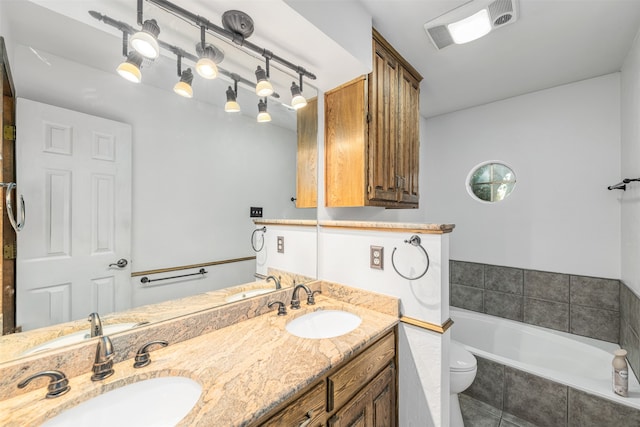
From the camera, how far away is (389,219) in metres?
2.49

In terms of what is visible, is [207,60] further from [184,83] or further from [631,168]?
[631,168]

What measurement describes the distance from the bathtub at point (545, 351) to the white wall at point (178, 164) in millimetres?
2015

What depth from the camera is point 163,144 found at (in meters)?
1.04

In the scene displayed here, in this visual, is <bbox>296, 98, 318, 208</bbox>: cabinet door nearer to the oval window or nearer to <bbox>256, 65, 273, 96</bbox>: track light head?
<bbox>256, 65, 273, 96</bbox>: track light head

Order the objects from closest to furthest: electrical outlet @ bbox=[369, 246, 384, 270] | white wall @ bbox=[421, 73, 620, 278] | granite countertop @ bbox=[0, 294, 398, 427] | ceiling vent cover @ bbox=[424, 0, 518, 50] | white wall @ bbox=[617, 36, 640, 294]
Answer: granite countertop @ bbox=[0, 294, 398, 427] < ceiling vent cover @ bbox=[424, 0, 518, 50] < electrical outlet @ bbox=[369, 246, 384, 270] < white wall @ bbox=[617, 36, 640, 294] < white wall @ bbox=[421, 73, 620, 278]

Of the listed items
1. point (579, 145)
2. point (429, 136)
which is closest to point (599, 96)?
point (579, 145)

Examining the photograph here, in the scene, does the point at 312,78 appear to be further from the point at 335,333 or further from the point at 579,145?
the point at 579,145

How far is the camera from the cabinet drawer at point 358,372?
0.96m

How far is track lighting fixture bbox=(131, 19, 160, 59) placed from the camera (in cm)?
93

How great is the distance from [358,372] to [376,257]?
1.96 ft

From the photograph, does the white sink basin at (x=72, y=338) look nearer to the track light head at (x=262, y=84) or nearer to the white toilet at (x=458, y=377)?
the track light head at (x=262, y=84)

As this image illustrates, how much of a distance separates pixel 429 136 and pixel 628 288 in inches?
84.3

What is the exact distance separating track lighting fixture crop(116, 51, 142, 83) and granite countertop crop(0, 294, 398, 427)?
103 cm

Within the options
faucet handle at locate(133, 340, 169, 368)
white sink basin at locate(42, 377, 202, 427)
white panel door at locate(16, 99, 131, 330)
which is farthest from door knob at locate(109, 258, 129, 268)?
white sink basin at locate(42, 377, 202, 427)
